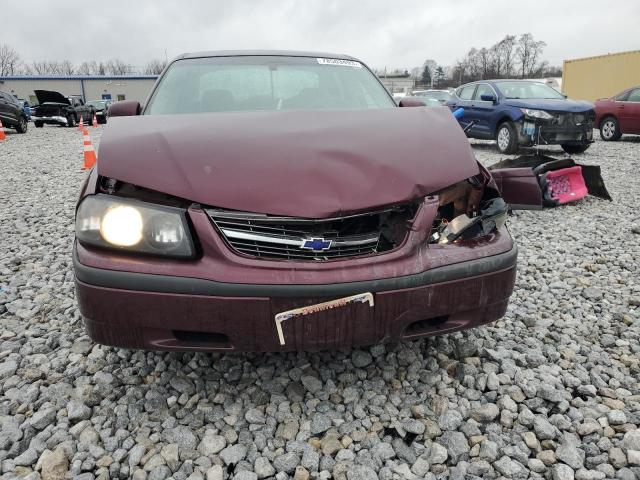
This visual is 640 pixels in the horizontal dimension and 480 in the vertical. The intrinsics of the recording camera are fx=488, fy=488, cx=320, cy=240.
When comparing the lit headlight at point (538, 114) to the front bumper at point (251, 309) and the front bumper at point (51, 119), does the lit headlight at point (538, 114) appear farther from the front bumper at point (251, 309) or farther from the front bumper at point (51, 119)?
the front bumper at point (51, 119)

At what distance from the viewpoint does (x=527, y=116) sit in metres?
8.98

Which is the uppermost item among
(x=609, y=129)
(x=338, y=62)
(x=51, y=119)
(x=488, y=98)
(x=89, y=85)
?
(x=89, y=85)

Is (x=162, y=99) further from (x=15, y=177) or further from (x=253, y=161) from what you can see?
(x=15, y=177)

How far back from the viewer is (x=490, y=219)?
2.01 m

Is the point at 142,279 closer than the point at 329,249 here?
Yes

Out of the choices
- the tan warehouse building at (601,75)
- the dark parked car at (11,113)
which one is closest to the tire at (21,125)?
the dark parked car at (11,113)

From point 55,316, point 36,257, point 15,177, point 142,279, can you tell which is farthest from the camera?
point 15,177

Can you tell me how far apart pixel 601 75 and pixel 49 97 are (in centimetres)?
2570

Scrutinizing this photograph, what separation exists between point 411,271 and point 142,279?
905 millimetres

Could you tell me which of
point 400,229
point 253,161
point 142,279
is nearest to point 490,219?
point 400,229

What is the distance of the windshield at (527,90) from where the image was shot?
383 inches

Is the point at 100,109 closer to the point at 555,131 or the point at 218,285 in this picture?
the point at 555,131

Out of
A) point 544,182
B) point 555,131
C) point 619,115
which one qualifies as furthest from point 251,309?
point 619,115

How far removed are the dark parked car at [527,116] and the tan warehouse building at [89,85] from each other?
49.4m
